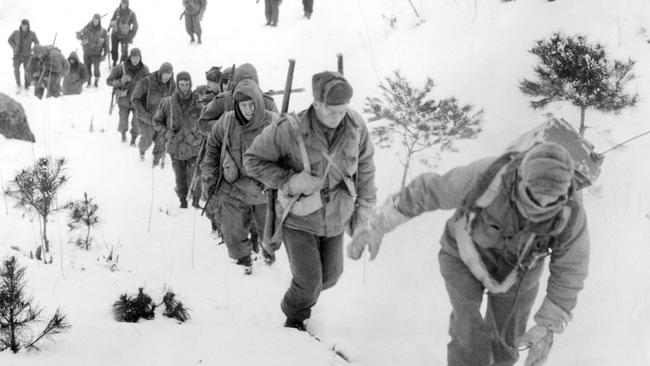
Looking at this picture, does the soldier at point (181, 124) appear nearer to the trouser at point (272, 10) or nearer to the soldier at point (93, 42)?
the trouser at point (272, 10)

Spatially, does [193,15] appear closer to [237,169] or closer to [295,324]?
[237,169]

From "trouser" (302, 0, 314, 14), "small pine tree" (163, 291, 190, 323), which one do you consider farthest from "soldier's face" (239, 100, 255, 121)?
"trouser" (302, 0, 314, 14)

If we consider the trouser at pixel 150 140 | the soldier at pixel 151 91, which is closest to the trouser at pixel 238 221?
the soldier at pixel 151 91

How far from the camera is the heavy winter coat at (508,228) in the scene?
9.82 feet

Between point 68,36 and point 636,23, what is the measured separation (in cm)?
2001

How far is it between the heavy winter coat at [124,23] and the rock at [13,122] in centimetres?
557

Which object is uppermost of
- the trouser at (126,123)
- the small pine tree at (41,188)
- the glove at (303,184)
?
the trouser at (126,123)

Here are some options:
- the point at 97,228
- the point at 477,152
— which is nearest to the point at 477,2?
the point at 477,152

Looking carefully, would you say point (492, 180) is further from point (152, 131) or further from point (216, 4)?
point (216, 4)

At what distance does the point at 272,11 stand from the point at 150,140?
7.48m

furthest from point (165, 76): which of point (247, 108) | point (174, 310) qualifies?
point (174, 310)

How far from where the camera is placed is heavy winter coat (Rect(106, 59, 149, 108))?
12.0m

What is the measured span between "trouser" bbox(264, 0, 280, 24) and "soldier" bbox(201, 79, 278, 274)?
1226 cm

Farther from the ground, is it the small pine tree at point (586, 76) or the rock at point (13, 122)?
the small pine tree at point (586, 76)
